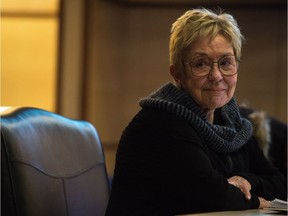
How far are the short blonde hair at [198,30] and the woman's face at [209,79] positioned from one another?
0.02m

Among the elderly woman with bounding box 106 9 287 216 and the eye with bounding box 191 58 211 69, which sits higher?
the eye with bounding box 191 58 211 69

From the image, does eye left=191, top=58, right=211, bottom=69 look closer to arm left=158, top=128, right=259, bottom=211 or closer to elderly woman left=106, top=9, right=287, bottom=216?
elderly woman left=106, top=9, right=287, bottom=216

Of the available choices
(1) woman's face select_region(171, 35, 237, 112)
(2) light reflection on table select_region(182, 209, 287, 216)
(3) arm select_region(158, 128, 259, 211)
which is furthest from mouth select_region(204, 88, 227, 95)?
(2) light reflection on table select_region(182, 209, 287, 216)

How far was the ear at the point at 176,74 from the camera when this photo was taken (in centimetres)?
185

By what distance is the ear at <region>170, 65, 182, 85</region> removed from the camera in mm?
1847

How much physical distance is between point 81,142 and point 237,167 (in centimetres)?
58

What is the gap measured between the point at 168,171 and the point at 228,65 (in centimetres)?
37

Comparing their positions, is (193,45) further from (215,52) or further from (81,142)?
(81,142)

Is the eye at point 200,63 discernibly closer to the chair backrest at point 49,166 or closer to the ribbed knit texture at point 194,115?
the ribbed knit texture at point 194,115

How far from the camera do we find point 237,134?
75.9 inches

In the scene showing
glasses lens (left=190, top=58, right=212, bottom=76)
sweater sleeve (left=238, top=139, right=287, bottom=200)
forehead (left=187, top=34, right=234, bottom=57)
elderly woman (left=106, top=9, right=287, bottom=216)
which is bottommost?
sweater sleeve (left=238, top=139, right=287, bottom=200)

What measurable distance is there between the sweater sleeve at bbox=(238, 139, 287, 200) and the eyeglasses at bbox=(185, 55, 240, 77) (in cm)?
31

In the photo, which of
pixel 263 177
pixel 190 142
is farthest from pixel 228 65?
pixel 263 177

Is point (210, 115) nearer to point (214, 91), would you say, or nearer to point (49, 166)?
point (214, 91)
